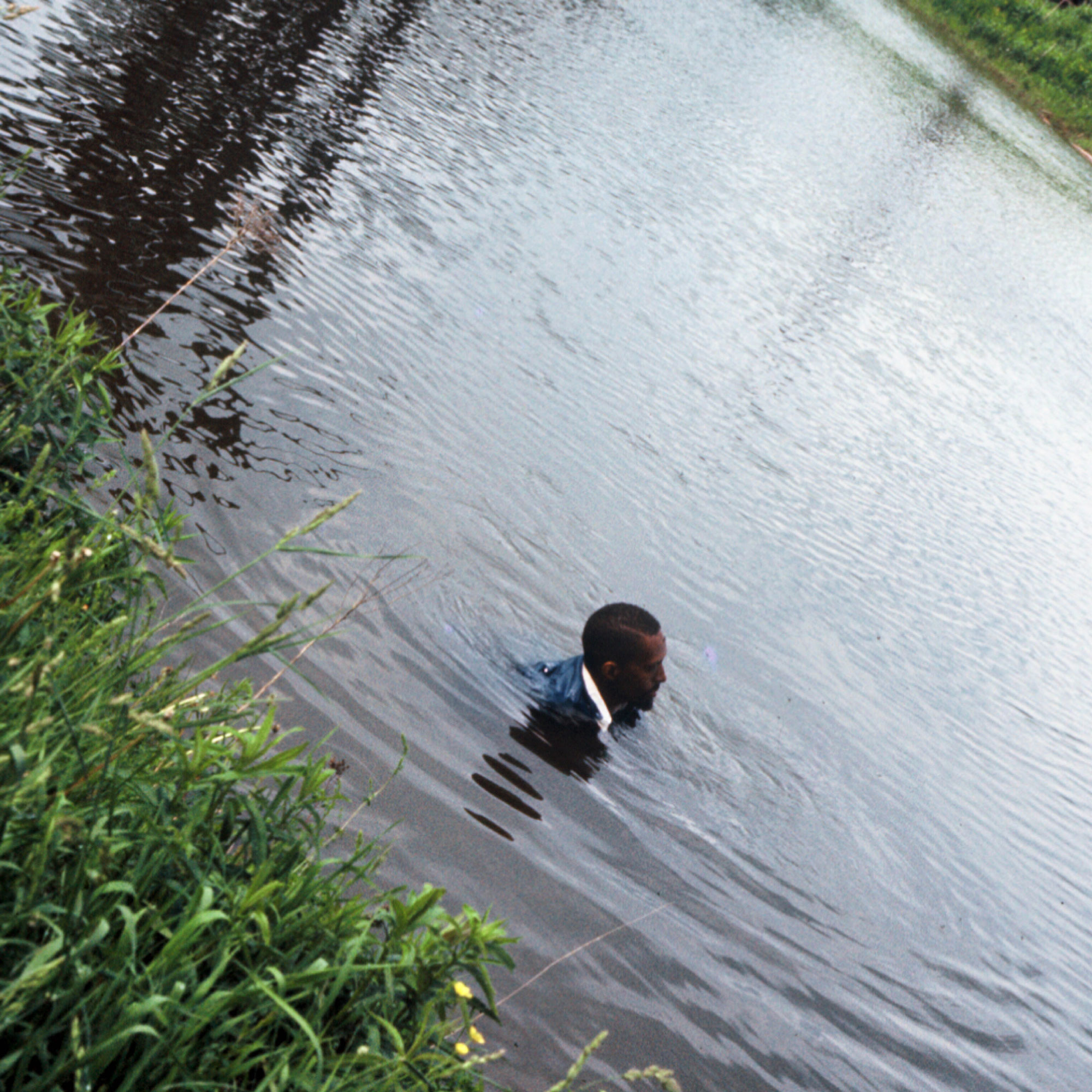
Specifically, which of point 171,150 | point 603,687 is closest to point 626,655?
point 603,687

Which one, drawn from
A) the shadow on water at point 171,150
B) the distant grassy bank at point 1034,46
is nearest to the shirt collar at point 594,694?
the shadow on water at point 171,150

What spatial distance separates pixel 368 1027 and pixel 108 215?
660 cm

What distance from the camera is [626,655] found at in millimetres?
5270

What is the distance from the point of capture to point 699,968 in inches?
170

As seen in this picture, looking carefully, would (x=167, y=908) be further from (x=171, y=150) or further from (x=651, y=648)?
(x=171, y=150)

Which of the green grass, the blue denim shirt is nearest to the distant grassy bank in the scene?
the blue denim shirt

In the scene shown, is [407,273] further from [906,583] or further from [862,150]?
[862,150]

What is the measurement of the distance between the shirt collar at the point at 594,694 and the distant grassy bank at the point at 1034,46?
3008 cm

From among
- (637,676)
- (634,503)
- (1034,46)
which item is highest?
(1034,46)

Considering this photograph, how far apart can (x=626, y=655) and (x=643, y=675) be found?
0.46 feet

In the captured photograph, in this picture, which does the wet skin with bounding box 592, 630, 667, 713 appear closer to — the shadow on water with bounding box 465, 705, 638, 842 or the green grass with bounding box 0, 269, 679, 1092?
the shadow on water with bounding box 465, 705, 638, 842

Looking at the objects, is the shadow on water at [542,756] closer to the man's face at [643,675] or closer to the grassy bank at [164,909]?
the man's face at [643,675]

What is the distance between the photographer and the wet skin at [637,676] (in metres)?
5.27

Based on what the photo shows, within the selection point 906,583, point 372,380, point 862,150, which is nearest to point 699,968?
point 372,380
